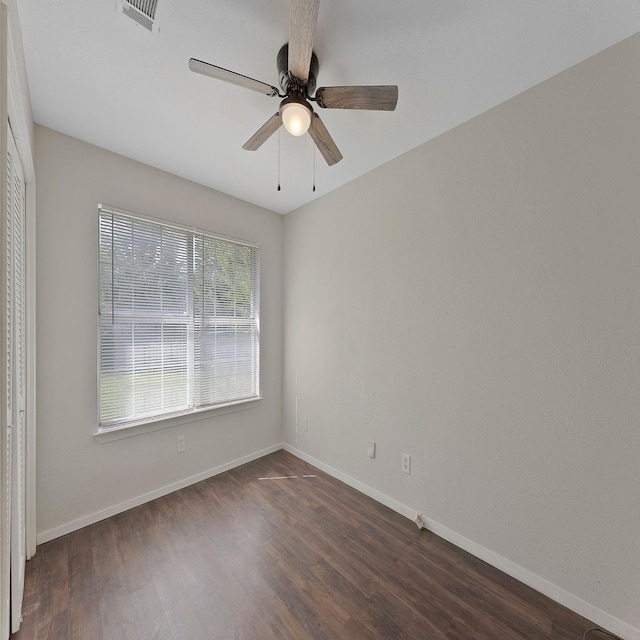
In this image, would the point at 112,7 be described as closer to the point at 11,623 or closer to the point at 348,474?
the point at 11,623

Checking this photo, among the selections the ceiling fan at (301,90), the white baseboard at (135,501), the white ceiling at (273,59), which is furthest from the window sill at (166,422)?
the ceiling fan at (301,90)

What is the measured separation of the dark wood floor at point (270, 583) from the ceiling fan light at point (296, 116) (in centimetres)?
228

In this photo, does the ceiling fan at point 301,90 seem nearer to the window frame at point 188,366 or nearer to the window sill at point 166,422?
the window frame at point 188,366

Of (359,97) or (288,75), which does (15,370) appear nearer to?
(288,75)

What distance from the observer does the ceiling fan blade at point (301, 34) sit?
0.98 meters

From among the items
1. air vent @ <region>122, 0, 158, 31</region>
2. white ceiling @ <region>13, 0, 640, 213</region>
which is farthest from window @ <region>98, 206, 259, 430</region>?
air vent @ <region>122, 0, 158, 31</region>

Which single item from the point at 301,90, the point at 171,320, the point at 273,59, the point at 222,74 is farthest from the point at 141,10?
the point at 171,320

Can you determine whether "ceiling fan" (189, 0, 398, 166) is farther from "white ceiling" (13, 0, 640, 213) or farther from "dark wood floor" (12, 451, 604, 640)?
"dark wood floor" (12, 451, 604, 640)

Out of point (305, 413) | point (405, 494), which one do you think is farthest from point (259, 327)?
point (405, 494)

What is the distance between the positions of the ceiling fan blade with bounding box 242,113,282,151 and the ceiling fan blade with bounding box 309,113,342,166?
0.17 m

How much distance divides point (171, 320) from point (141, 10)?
1.82m

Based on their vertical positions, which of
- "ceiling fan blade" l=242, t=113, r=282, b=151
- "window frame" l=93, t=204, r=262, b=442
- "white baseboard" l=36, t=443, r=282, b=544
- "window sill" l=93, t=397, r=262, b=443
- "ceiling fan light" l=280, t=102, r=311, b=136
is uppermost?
"ceiling fan blade" l=242, t=113, r=282, b=151

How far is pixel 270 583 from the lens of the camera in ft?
5.20

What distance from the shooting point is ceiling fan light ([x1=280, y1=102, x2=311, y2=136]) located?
1.31 meters
